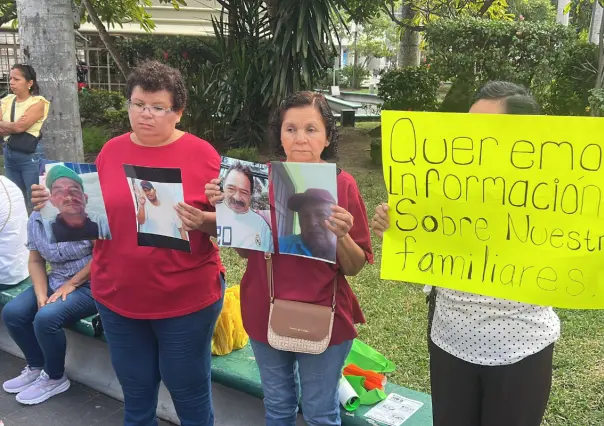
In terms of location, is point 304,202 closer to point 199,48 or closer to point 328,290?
point 328,290

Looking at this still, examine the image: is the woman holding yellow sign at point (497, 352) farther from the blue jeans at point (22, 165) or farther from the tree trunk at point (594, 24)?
the tree trunk at point (594, 24)

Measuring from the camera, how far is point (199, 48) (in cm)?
1139

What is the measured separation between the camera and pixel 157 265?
2348 millimetres

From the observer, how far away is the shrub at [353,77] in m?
38.4

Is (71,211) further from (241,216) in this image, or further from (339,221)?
(339,221)

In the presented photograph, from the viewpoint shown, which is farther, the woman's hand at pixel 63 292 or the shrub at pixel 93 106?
the shrub at pixel 93 106

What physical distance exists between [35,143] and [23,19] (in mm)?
1800

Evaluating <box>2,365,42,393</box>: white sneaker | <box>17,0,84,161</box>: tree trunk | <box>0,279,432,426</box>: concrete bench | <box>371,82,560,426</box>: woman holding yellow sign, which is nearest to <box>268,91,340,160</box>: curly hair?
<box>371,82,560,426</box>: woman holding yellow sign

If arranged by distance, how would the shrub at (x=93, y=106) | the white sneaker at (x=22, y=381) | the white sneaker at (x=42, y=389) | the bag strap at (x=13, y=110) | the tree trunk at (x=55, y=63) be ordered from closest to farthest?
the white sneaker at (x=42, y=389), the white sneaker at (x=22, y=381), the tree trunk at (x=55, y=63), the bag strap at (x=13, y=110), the shrub at (x=93, y=106)

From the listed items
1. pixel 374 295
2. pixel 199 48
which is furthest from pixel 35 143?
pixel 199 48

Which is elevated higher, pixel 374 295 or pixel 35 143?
pixel 35 143

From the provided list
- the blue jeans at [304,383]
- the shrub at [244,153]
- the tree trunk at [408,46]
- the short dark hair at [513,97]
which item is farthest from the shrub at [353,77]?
the short dark hair at [513,97]

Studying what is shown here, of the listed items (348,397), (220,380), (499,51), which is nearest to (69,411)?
(220,380)

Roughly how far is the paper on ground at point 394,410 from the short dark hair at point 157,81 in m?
1.59
